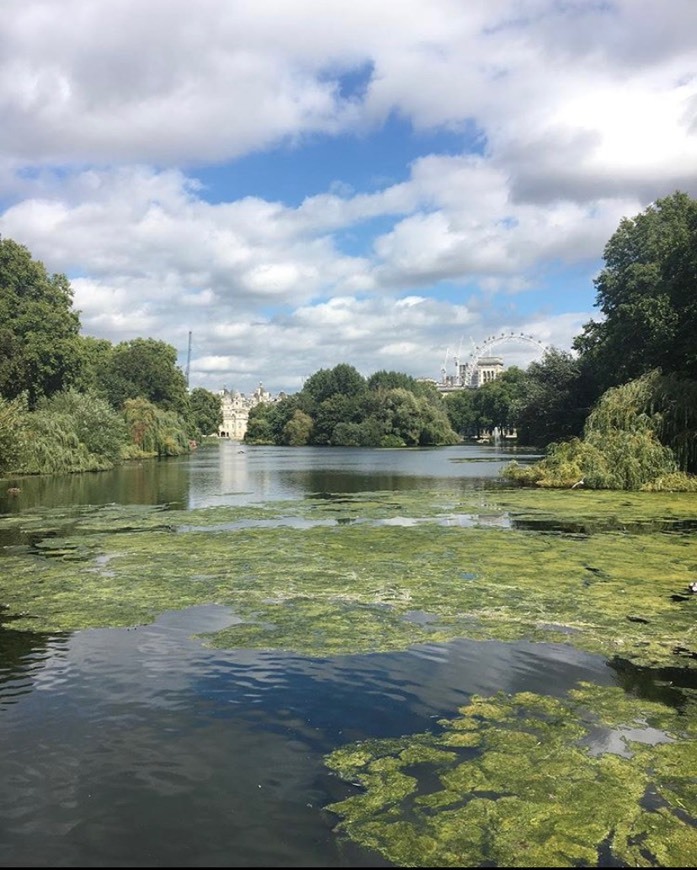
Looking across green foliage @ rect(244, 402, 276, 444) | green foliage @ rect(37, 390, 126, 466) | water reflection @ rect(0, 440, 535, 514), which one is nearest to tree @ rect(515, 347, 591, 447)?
water reflection @ rect(0, 440, 535, 514)

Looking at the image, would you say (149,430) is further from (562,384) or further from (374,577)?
(374,577)

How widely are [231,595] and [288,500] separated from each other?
18.4m

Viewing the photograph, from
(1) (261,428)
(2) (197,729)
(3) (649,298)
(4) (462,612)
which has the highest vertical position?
(3) (649,298)

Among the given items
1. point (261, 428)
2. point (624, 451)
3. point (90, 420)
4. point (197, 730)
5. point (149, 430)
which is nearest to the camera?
point (197, 730)

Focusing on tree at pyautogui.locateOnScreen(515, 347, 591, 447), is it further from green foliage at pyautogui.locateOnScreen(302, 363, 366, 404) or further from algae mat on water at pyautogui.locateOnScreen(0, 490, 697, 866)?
green foliage at pyautogui.locateOnScreen(302, 363, 366, 404)

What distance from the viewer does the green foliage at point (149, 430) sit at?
6819 centimetres

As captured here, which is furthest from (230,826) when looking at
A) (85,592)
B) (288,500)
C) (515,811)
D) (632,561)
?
(288,500)

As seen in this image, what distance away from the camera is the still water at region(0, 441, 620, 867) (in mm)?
5504

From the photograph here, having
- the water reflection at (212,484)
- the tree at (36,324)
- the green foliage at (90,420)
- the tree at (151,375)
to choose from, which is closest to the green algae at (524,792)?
the water reflection at (212,484)

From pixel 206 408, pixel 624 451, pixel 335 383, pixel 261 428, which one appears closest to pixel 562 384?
pixel 624 451

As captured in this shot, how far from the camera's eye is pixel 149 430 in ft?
227

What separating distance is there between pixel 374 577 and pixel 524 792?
8.28m

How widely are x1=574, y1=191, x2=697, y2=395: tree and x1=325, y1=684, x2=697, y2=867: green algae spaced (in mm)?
31695

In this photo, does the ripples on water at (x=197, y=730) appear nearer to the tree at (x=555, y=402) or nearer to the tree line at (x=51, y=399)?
the tree line at (x=51, y=399)
